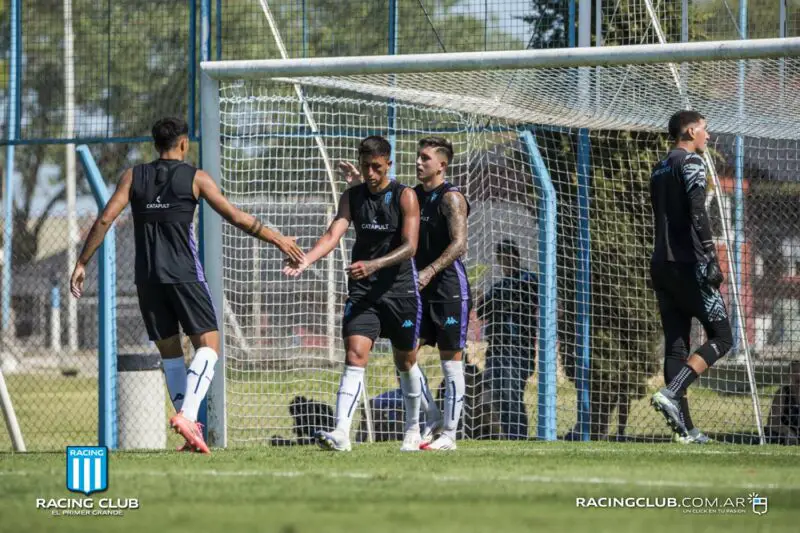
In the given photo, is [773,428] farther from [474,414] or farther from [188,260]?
[188,260]

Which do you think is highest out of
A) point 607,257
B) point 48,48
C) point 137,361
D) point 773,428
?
point 48,48

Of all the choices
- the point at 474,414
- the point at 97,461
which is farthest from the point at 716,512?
the point at 474,414

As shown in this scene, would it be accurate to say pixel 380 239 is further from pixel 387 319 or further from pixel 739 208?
pixel 739 208

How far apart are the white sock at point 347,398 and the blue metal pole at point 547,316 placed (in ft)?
11.2

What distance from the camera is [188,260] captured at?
7.60m

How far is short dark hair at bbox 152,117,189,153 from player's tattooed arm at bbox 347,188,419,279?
Result: 146cm

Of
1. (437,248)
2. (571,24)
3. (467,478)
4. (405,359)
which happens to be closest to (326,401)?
(437,248)

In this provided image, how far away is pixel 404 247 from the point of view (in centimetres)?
743

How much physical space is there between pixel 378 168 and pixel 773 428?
15.7 ft

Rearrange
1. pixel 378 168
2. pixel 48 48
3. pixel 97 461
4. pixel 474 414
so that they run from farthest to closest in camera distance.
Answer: pixel 48 48 < pixel 474 414 < pixel 378 168 < pixel 97 461

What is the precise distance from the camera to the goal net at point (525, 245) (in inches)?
388

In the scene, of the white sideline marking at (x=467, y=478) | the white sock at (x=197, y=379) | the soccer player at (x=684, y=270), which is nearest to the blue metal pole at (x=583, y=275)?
the soccer player at (x=684, y=270)

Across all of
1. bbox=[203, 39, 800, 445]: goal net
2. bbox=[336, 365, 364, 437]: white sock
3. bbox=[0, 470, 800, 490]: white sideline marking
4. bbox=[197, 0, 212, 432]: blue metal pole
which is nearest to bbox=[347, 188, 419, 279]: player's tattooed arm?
bbox=[336, 365, 364, 437]: white sock

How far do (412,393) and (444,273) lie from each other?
0.91m
